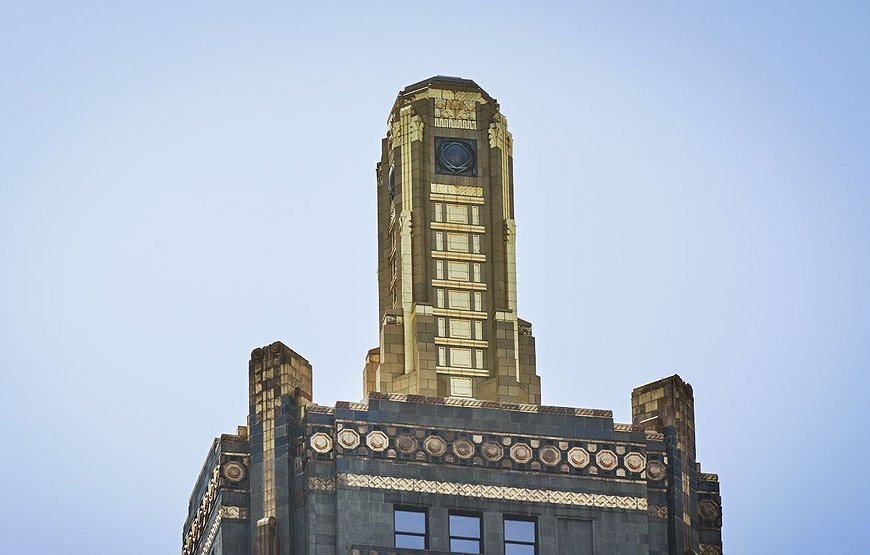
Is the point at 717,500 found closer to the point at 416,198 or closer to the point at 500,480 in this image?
the point at 500,480

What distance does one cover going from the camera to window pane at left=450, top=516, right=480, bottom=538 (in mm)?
100812

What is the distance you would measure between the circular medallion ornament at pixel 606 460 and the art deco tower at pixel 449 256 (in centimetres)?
510

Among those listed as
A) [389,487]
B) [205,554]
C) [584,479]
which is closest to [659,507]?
[584,479]

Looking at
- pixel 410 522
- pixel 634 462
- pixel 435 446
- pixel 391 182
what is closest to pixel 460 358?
pixel 435 446

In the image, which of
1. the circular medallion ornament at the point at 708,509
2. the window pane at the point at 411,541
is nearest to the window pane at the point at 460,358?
the window pane at the point at 411,541

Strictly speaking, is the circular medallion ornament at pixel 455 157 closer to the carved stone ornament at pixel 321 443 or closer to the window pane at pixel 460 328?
the window pane at pixel 460 328

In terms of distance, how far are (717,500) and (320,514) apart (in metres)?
15.2

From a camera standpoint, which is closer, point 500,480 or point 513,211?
point 500,480

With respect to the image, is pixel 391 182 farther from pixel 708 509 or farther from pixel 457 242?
pixel 708 509

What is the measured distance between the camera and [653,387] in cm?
10544

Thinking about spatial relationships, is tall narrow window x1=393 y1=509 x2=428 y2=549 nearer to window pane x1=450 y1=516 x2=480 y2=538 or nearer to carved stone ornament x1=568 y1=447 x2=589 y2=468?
window pane x1=450 y1=516 x2=480 y2=538

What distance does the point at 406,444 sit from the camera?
3989 inches

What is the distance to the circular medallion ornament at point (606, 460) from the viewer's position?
103 m

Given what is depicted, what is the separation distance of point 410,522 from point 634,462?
8269 mm
